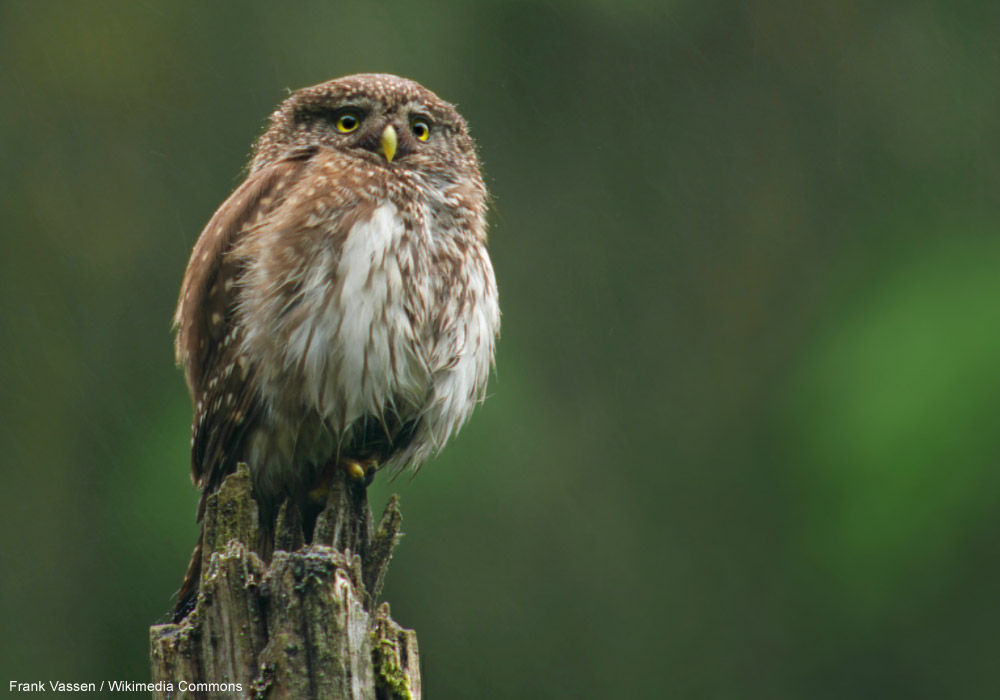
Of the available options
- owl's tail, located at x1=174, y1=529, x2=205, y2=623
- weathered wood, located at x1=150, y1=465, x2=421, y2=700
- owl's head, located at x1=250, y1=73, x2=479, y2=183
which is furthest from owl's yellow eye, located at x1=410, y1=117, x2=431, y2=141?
weathered wood, located at x1=150, y1=465, x2=421, y2=700

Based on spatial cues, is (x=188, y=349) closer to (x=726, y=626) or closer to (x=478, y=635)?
(x=478, y=635)

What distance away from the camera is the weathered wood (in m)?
2.86

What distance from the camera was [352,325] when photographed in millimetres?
4023

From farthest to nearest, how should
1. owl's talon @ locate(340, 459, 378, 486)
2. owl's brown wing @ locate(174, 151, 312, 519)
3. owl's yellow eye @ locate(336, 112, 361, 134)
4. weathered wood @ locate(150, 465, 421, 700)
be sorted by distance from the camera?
owl's yellow eye @ locate(336, 112, 361, 134) < owl's brown wing @ locate(174, 151, 312, 519) < owl's talon @ locate(340, 459, 378, 486) < weathered wood @ locate(150, 465, 421, 700)

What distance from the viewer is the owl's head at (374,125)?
14.9 ft

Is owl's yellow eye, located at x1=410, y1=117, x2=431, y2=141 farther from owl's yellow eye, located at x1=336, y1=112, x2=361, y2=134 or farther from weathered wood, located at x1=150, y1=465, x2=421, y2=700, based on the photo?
weathered wood, located at x1=150, y1=465, x2=421, y2=700

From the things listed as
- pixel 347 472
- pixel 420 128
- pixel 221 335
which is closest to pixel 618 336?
pixel 420 128

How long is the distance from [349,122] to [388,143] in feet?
0.73

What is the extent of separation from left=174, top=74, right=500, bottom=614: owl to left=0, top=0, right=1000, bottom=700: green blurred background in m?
4.44

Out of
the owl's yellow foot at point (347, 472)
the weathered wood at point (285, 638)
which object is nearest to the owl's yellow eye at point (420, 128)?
the owl's yellow foot at point (347, 472)

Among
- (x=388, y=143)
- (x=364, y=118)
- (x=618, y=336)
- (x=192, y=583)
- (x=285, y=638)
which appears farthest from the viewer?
(x=618, y=336)

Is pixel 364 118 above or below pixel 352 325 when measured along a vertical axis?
above

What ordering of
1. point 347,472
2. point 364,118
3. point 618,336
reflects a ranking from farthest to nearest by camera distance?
point 618,336
point 364,118
point 347,472

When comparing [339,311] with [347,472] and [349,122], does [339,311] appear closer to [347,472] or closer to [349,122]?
[347,472]
